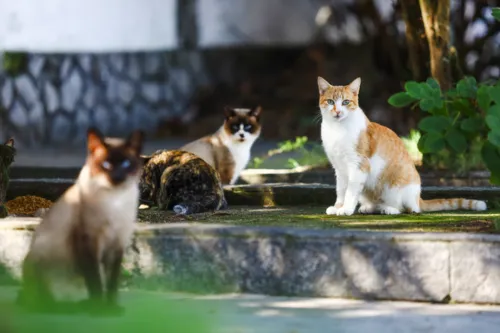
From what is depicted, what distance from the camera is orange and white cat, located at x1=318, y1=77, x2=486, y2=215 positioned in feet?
24.1

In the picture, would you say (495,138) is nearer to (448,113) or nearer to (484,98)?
A: (484,98)

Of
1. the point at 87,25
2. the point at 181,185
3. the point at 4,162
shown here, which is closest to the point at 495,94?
the point at 181,185

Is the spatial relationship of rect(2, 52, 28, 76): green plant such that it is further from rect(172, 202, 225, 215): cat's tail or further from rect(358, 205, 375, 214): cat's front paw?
rect(358, 205, 375, 214): cat's front paw

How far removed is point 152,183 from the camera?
816 centimetres

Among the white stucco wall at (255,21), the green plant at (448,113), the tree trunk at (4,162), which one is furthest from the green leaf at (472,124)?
the white stucco wall at (255,21)

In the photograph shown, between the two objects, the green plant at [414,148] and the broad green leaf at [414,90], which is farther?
the green plant at [414,148]

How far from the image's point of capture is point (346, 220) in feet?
23.0

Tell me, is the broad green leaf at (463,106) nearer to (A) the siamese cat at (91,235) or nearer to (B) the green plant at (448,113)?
(B) the green plant at (448,113)

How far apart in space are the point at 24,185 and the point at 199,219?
2108mm

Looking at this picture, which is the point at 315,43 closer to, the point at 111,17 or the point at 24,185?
the point at 111,17

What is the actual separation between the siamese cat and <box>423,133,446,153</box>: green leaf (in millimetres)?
2844

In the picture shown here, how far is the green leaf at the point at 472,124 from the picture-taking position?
24.3 ft

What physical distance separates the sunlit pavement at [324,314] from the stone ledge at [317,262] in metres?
0.08

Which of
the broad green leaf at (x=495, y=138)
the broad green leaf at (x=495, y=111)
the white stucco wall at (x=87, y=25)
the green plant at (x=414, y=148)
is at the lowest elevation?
the green plant at (x=414, y=148)
